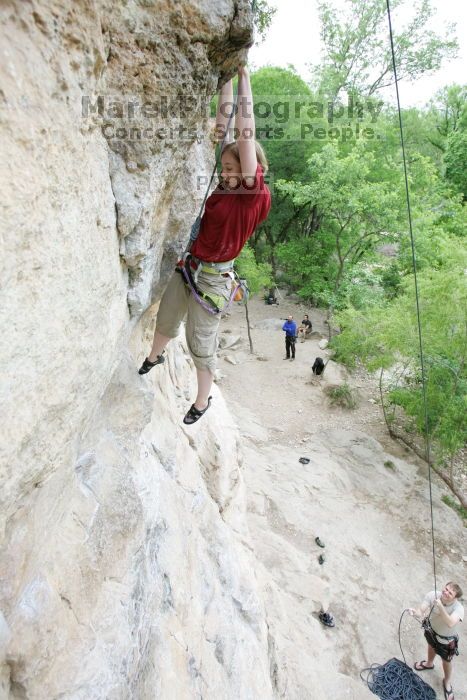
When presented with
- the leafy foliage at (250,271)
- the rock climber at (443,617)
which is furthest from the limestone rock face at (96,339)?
the leafy foliage at (250,271)

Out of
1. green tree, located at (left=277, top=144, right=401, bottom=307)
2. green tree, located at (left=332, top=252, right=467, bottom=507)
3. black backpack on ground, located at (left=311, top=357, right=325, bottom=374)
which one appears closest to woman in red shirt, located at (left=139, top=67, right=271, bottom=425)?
green tree, located at (left=332, top=252, right=467, bottom=507)

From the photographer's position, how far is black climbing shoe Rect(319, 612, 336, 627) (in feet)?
22.2

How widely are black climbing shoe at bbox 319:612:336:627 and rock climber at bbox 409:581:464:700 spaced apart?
Answer: 1452 mm

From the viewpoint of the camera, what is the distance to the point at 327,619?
22.3 feet

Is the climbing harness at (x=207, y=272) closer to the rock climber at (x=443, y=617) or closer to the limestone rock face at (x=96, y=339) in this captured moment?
the limestone rock face at (x=96, y=339)

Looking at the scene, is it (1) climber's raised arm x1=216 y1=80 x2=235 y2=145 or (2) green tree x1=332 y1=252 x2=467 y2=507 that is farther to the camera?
(2) green tree x1=332 y1=252 x2=467 y2=507

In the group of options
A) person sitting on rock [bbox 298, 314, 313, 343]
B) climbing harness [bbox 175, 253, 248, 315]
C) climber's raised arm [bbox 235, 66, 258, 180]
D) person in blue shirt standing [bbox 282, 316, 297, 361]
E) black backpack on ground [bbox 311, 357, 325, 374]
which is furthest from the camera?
person sitting on rock [bbox 298, 314, 313, 343]

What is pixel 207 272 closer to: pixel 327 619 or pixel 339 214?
pixel 327 619

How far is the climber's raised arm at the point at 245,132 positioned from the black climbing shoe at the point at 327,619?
6.93 meters

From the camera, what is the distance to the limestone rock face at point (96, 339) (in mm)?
1643

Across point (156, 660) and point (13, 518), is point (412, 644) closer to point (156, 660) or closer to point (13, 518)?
point (156, 660)

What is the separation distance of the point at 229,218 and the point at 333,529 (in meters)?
7.52

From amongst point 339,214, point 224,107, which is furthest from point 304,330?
point 224,107

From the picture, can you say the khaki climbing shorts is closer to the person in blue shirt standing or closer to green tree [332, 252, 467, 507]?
green tree [332, 252, 467, 507]
